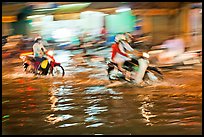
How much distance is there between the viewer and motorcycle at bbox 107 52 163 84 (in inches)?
79.5

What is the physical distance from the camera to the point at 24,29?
204cm

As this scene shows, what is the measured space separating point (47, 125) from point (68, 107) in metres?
0.17

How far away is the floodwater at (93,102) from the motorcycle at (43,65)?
0.03 meters

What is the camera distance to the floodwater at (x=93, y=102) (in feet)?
Result: 6.50

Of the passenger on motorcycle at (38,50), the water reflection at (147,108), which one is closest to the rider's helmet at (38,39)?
the passenger on motorcycle at (38,50)

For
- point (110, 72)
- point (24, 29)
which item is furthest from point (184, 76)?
point (24, 29)

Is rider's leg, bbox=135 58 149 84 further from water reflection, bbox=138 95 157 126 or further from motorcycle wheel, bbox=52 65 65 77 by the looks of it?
motorcycle wheel, bbox=52 65 65 77

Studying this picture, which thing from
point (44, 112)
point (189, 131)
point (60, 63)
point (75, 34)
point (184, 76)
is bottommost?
point (189, 131)

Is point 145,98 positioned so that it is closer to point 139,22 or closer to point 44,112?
point 139,22

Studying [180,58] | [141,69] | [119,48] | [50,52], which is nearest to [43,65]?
[50,52]

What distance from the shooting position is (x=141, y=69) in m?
2.03

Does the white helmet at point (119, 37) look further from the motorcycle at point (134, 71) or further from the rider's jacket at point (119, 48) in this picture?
the motorcycle at point (134, 71)

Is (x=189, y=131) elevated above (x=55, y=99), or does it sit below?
below

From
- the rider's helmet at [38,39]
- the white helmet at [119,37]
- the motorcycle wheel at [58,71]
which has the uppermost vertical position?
the rider's helmet at [38,39]
